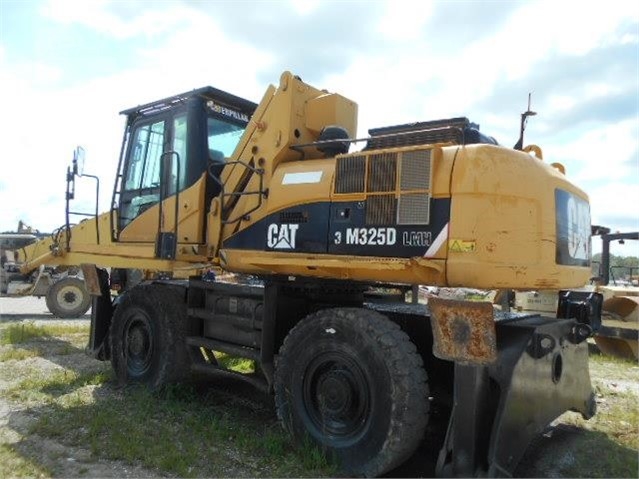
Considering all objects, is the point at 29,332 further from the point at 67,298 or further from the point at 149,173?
the point at 149,173

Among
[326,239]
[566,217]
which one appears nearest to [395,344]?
[326,239]

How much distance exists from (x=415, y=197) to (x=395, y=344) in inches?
44.7

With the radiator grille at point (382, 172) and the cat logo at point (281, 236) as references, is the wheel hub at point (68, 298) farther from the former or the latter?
the radiator grille at point (382, 172)

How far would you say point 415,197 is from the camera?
430 centimetres

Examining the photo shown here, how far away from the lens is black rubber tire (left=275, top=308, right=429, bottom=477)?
4109 millimetres

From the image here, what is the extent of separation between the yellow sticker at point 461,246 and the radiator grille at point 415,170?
19.0 inches

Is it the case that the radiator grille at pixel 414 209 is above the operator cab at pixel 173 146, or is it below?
below

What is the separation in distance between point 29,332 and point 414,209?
349 inches

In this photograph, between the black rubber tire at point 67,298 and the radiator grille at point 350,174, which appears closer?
the radiator grille at point 350,174

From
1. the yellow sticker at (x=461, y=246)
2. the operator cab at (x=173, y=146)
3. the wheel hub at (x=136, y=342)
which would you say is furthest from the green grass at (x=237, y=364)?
the yellow sticker at (x=461, y=246)

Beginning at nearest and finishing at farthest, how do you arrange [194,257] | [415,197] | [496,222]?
[496,222], [415,197], [194,257]

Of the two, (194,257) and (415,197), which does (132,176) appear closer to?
(194,257)

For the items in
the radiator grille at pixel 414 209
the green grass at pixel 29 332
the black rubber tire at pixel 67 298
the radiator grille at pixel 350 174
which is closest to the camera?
the radiator grille at pixel 414 209

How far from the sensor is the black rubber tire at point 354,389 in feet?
13.5
